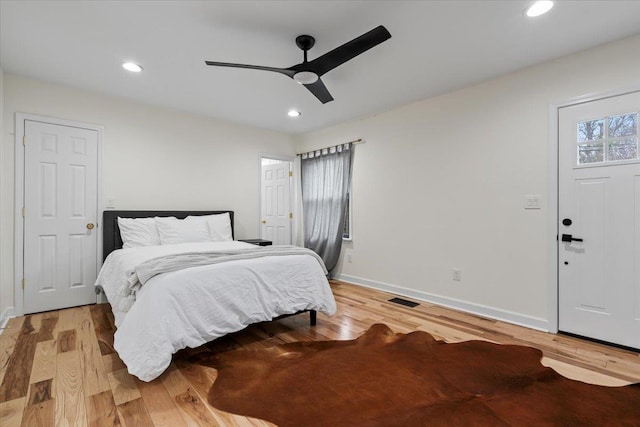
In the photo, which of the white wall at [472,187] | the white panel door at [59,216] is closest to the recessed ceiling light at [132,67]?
the white panel door at [59,216]

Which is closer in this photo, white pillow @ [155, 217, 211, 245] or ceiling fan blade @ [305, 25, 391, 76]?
ceiling fan blade @ [305, 25, 391, 76]

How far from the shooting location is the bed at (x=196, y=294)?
1841 millimetres

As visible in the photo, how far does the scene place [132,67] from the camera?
2.80 metres

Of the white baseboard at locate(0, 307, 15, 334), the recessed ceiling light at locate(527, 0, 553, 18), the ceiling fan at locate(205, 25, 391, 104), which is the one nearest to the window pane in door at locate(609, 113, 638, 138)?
the recessed ceiling light at locate(527, 0, 553, 18)

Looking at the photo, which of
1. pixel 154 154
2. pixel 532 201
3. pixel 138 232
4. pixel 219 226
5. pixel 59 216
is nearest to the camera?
pixel 532 201

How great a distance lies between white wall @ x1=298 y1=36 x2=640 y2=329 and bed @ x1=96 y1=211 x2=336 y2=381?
1.55 metres

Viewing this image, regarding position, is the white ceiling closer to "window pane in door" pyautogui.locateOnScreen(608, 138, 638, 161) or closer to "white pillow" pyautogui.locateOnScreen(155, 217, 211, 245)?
"window pane in door" pyautogui.locateOnScreen(608, 138, 638, 161)

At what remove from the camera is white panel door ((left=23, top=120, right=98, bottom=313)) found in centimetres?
307

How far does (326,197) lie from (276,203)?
3.40 ft

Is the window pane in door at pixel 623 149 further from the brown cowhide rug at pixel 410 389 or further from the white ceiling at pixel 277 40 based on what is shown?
the brown cowhide rug at pixel 410 389

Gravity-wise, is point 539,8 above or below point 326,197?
above

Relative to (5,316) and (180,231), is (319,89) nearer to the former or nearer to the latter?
(180,231)

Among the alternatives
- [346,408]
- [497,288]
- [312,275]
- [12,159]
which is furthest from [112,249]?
[497,288]

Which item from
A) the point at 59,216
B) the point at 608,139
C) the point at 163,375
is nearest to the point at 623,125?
the point at 608,139
